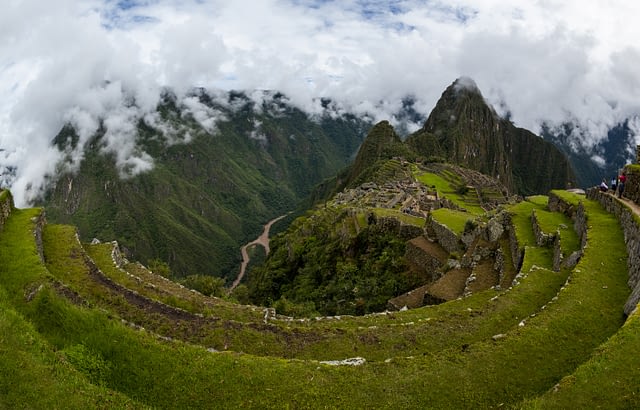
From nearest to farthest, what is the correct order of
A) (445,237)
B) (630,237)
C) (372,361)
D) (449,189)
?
(372,361) < (630,237) < (445,237) < (449,189)

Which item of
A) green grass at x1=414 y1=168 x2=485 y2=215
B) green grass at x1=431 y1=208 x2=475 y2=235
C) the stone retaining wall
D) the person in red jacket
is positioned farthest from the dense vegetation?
green grass at x1=414 y1=168 x2=485 y2=215

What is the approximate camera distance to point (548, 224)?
2708 centimetres

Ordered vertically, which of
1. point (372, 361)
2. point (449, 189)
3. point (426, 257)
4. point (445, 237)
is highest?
point (372, 361)

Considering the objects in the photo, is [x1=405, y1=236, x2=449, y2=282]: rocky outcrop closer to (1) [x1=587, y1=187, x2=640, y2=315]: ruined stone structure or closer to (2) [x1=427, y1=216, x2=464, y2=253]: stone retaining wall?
(2) [x1=427, y1=216, x2=464, y2=253]: stone retaining wall

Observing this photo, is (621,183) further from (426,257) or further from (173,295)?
(173,295)

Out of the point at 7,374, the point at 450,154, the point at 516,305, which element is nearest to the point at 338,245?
the point at 516,305

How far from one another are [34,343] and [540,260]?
22.3 m

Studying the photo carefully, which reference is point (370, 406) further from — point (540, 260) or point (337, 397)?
point (540, 260)

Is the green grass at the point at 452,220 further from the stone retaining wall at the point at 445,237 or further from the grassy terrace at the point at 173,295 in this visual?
the grassy terrace at the point at 173,295

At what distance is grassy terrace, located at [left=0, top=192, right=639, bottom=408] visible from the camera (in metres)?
11.5

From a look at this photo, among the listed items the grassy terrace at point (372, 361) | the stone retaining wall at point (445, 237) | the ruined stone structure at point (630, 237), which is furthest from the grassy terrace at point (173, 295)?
the stone retaining wall at point (445, 237)

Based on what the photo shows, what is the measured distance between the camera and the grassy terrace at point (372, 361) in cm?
1151

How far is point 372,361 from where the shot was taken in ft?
45.8

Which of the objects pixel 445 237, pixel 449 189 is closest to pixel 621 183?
pixel 445 237
